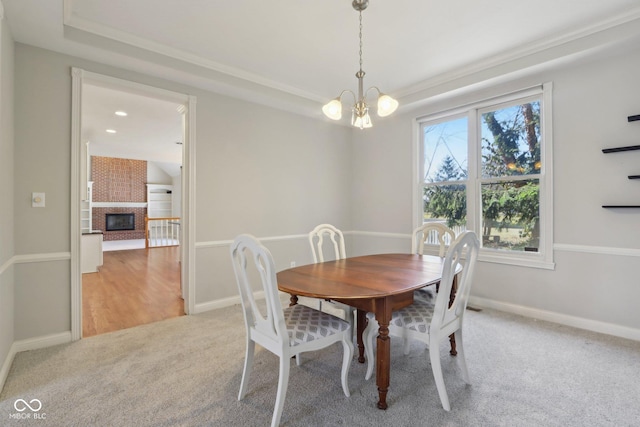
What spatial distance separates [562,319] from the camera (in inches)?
114

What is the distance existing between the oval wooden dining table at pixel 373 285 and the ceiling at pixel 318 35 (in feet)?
6.35

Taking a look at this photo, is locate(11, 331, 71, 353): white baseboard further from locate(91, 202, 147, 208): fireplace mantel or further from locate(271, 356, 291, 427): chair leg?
locate(91, 202, 147, 208): fireplace mantel

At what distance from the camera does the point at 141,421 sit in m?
1.61

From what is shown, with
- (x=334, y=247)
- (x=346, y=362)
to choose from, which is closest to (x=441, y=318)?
(x=346, y=362)

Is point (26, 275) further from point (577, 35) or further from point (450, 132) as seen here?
point (577, 35)

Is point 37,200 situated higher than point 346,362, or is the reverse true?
point 37,200

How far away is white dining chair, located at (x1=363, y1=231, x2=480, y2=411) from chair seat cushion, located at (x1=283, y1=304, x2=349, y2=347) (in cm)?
27

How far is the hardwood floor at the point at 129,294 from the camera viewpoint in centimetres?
309

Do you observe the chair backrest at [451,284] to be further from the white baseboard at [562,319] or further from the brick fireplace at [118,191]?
the brick fireplace at [118,191]

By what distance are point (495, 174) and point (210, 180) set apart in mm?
3180

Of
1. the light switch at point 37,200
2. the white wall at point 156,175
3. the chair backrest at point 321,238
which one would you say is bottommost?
the chair backrest at point 321,238

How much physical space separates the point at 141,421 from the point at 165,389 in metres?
0.29

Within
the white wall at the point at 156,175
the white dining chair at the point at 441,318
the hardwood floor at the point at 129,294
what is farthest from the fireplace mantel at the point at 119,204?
the white dining chair at the point at 441,318

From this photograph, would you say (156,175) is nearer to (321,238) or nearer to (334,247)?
(334,247)
